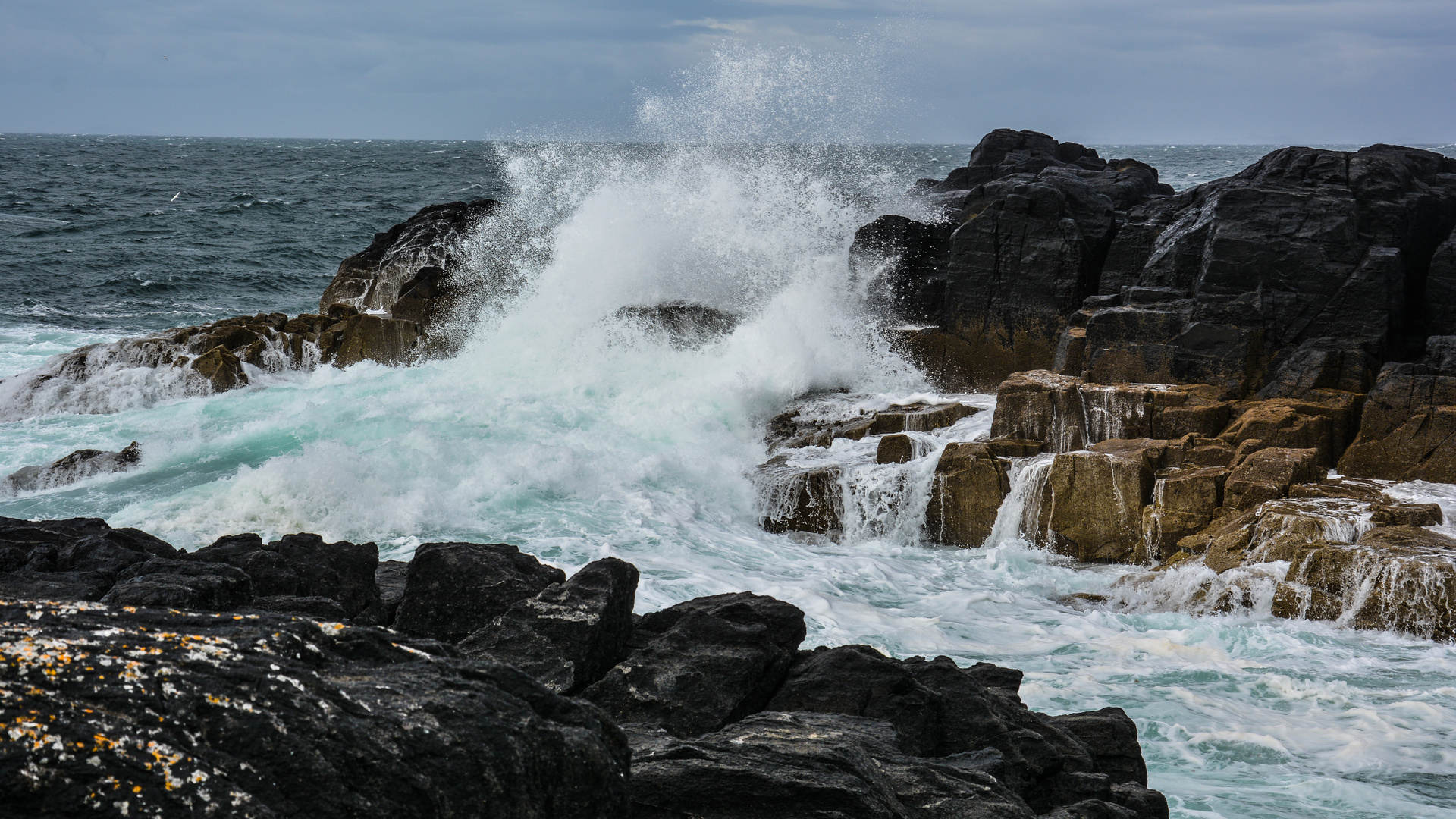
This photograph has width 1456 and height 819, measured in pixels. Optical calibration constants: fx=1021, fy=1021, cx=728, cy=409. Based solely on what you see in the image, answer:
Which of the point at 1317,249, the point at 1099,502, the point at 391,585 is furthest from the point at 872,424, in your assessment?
the point at 391,585

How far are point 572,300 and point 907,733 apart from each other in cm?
1307

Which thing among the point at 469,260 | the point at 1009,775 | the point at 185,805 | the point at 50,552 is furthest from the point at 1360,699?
the point at 469,260

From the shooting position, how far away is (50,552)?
4.85 metres

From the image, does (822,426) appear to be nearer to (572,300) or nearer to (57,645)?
(572,300)

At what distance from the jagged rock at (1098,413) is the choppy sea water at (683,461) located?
0.69 metres

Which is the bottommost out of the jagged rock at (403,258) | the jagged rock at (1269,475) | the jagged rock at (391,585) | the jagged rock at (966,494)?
the jagged rock at (966,494)

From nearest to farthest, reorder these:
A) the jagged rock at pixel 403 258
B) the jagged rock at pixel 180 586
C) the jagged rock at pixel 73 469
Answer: the jagged rock at pixel 180 586, the jagged rock at pixel 73 469, the jagged rock at pixel 403 258

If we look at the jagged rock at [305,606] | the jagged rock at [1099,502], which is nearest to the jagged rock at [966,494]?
the jagged rock at [1099,502]

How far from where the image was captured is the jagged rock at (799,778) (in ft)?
9.27

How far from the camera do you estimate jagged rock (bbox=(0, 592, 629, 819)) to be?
1.77m

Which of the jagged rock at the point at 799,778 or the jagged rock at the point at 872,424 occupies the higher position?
the jagged rock at the point at 799,778

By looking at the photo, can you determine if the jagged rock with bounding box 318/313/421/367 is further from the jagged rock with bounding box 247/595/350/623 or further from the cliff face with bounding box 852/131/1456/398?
the jagged rock with bounding box 247/595/350/623

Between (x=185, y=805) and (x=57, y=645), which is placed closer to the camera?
(x=185, y=805)

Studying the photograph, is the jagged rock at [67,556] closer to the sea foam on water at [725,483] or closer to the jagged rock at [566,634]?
the jagged rock at [566,634]
